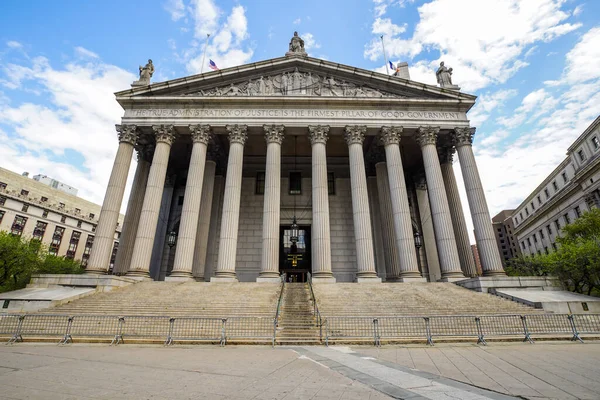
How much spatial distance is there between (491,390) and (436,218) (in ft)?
58.9

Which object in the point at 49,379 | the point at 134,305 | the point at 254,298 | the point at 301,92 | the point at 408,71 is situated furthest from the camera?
the point at 408,71

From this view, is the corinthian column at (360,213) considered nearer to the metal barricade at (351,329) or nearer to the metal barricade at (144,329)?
the metal barricade at (351,329)

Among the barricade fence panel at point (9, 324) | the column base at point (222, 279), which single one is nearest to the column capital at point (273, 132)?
the column base at point (222, 279)

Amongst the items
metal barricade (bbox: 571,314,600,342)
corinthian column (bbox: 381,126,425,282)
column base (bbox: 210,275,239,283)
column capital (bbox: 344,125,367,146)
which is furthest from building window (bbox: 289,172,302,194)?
metal barricade (bbox: 571,314,600,342)

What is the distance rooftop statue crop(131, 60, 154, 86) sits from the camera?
2402 centimetres

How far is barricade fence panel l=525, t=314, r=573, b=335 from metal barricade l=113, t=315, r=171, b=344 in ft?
41.3

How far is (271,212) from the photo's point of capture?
20.8 metres

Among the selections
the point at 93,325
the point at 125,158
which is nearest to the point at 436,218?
the point at 93,325

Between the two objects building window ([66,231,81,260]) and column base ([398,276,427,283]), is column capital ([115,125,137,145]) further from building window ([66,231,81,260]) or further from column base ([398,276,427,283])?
building window ([66,231,81,260])

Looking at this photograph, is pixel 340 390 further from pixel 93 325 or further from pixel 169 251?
pixel 169 251

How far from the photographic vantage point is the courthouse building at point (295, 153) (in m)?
20.1

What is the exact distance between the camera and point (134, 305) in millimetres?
13852

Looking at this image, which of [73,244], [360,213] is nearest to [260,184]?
[360,213]

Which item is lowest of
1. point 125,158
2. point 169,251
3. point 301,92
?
point 169,251
